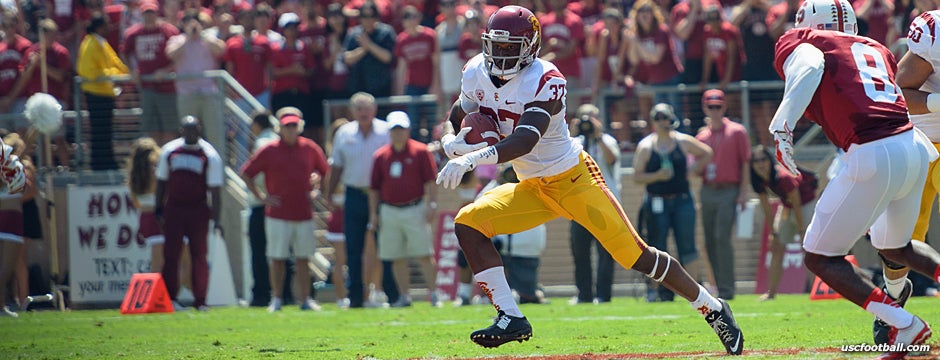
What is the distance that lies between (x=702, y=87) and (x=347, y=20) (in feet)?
16.0

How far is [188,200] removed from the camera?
572 inches

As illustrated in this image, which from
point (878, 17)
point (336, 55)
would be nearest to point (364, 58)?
point (336, 55)

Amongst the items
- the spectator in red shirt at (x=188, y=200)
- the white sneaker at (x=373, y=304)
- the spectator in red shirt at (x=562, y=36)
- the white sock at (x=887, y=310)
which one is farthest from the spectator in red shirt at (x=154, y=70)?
the white sock at (x=887, y=310)

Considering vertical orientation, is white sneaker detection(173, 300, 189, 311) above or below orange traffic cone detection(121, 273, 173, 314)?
below

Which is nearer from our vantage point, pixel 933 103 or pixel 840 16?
pixel 840 16

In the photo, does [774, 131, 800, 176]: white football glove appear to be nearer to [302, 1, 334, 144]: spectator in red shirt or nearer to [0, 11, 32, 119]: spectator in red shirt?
[302, 1, 334, 144]: spectator in red shirt

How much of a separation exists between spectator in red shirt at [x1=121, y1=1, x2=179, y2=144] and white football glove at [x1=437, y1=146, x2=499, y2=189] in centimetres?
1018

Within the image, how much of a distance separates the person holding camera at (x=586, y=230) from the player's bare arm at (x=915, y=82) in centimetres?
577

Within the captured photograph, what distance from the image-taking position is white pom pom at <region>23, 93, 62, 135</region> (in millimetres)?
14789

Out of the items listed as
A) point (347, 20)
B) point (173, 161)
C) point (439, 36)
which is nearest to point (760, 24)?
point (439, 36)

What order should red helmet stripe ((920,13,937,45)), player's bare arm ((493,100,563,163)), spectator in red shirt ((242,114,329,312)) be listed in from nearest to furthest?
player's bare arm ((493,100,563,163)) < red helmet stripe ((920,13,937,45)) < spectator in red shirt ((242,114,329,312))

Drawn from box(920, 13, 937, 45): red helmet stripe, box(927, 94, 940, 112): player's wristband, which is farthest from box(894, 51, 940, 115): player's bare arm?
box(920, 13, 937, 45): red helmet stripe

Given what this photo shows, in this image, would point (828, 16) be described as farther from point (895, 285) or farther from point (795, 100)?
point (895, 285)

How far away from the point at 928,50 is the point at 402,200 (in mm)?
7497
